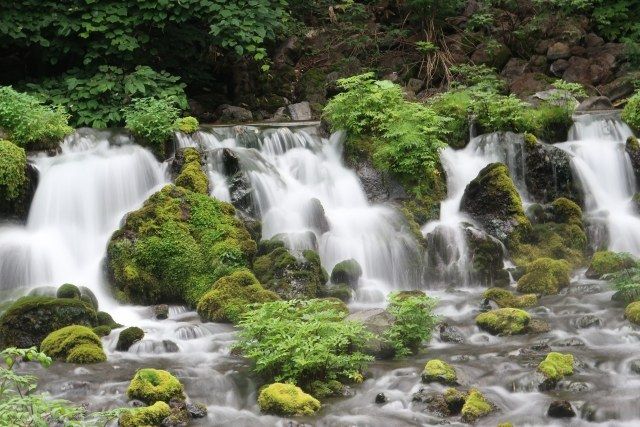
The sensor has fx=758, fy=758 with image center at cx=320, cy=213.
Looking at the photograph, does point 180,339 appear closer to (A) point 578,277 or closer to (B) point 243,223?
(B) point 243,223

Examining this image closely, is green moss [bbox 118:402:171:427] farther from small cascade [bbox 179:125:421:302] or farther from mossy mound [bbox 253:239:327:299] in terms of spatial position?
small cascade [bbox 179:125:421:302]

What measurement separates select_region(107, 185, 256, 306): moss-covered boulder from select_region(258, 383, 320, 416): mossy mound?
4.02 meters

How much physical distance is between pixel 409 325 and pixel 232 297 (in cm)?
276

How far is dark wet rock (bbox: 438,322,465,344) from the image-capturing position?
9.17m

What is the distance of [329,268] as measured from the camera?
12.3m

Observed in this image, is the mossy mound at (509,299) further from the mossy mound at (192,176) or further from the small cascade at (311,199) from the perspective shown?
the mossy mound at (192,176)

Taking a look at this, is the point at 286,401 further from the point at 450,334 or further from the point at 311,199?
the point at 311,199

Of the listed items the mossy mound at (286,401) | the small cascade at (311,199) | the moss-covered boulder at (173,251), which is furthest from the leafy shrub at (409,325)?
the moss-covered boulder at (173,251)

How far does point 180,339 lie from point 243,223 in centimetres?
309

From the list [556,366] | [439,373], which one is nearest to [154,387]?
[439,373]

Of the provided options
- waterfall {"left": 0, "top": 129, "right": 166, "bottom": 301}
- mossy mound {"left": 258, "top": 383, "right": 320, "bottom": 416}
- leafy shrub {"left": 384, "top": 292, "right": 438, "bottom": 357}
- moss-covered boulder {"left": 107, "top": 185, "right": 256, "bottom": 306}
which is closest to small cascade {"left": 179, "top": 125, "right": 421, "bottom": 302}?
moss-covered boulder {"left": 107, "top": 185, "right": 256, "bottom": 306}

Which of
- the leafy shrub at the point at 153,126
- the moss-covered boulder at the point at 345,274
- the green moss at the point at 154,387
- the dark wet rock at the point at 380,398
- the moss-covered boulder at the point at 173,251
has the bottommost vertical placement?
the dark wet rock at the point at 380,398

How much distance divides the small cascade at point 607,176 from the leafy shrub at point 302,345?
698 cm

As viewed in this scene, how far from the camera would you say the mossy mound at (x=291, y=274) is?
10906mm
